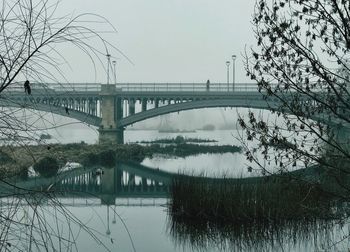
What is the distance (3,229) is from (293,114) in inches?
213

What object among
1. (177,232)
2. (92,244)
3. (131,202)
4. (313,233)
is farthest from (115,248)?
(131,202)

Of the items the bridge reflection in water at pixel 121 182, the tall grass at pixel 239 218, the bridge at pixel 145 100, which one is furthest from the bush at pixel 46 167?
the bridge at pixel 145 100

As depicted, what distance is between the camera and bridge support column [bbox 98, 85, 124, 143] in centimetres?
5747

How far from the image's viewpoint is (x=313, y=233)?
1501 cm

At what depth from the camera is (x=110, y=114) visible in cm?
5781

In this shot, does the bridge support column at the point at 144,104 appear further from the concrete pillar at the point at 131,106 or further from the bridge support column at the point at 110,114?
the bridge support column at the point at 110,114

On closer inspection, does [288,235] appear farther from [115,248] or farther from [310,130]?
[310,130]

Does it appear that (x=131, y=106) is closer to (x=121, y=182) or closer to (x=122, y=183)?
(x=121, y=182)

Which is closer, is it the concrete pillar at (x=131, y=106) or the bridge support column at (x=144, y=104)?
the bridge support column at (x=144, y=104)

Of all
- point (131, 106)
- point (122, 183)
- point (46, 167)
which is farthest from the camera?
point (131, 106)

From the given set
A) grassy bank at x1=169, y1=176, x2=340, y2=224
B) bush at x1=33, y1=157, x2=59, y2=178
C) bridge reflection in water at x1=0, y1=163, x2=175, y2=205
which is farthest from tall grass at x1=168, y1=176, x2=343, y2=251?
bridge reflection in water at x1=0, y1=163, x2=175, y2=205

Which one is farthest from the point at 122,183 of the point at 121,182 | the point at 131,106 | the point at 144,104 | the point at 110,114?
the point at 131,106

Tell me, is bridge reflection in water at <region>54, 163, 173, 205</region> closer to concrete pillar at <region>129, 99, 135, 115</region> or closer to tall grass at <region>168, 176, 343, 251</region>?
tall grass at <region>168, 176, 343, 251</region>

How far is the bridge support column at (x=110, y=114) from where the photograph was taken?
5747cm
